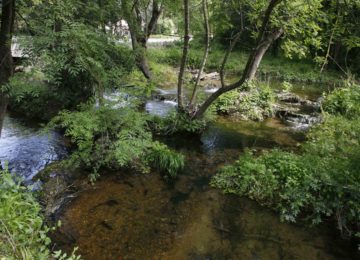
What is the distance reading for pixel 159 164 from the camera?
7141 mm

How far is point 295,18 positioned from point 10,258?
742 cm

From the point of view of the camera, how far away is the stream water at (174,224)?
474 centimetres

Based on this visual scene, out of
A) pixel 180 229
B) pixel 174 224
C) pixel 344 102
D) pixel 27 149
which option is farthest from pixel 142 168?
pixel 344 102

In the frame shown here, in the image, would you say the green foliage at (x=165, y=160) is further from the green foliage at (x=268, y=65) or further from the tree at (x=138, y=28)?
the green foliage at (x=268, y=65)

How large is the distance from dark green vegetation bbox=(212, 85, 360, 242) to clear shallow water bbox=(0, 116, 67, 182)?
169 inches

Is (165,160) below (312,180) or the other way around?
below

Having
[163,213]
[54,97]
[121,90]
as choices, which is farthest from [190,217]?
[54,97]

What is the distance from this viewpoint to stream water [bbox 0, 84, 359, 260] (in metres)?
4.74

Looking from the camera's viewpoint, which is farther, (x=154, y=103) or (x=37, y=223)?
(x=154, y=103)

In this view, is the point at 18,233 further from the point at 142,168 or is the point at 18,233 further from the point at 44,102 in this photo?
the point at 44,102

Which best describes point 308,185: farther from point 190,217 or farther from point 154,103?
point 154,103

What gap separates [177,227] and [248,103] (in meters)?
8.45

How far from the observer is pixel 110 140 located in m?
6.81

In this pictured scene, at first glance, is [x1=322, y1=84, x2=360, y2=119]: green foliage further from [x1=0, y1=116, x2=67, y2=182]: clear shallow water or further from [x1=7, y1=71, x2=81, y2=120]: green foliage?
[x1=0, y1=116, x2=67, y2=182]: clear shallow water
